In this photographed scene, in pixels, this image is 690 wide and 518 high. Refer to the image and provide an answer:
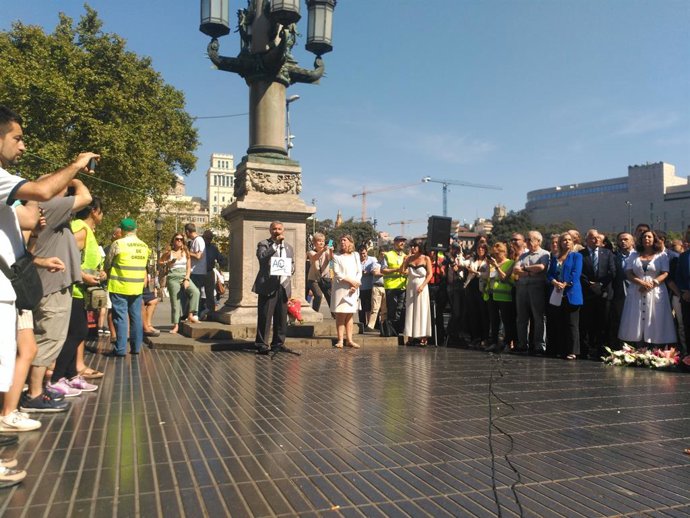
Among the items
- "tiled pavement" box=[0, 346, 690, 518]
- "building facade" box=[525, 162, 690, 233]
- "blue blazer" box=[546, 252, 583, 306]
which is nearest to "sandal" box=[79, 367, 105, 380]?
"tiled pavement" box=[0, 346, 690, 518]

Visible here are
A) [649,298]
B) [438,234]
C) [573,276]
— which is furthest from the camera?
[438,234]

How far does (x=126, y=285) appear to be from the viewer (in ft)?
26.2

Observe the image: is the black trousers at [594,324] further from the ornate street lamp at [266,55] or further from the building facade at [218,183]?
the building facade at [218,183]

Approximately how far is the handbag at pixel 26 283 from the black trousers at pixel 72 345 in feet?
6.12

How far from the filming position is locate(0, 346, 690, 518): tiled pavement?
3.07 metres

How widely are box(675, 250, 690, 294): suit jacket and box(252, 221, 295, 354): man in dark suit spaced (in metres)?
5.64

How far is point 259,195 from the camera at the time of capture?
33.7 feet

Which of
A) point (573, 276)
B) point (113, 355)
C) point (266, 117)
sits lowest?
point (113, 355)

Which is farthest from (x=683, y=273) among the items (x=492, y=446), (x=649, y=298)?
(x=492, y=446)

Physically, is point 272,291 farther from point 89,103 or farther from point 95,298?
point 89,103

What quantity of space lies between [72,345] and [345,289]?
4404 millimetres

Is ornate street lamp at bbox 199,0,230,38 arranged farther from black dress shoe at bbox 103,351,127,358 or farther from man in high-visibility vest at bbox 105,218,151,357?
black dress shoe at bbox 103,351,127,358

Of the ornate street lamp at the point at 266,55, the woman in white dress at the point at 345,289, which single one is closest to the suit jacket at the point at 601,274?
the woman in white dress at the point at 345,289

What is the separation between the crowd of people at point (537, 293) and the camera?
851 cm
